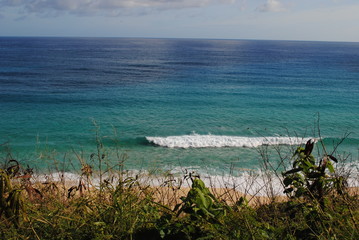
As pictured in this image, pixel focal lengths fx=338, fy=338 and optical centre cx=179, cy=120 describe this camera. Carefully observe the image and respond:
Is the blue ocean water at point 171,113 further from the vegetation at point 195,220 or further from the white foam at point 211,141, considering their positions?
the vegetation at point 195,220

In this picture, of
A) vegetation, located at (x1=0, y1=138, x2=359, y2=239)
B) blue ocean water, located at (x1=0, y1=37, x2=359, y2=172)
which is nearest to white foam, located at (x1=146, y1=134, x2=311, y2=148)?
blue ocean water, located at (x1=0, y1=37, x2=359, y2=172)

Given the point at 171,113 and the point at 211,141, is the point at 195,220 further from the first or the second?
the point at 171,113

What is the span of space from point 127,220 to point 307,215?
170 centimetres

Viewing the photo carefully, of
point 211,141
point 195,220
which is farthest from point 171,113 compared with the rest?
point 195,220

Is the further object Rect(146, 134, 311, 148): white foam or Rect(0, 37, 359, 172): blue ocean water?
Rect(146, 134, 311, 148): white foam

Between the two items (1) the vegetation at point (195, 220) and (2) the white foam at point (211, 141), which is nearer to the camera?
(1) the vegetation at point (195, 220)

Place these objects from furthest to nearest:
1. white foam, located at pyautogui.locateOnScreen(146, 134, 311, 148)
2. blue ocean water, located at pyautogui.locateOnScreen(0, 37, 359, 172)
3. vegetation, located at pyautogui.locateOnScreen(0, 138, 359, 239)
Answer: white foam, located at pyautogui.locateOnScreen(146, 134, 311, 148) → blue ocean water, located at pyautogui.locateOnScreen(0, 37, 359, 172) → vegetation, located at pyautogui.locateOnScreen(0, 138, 359, 239)

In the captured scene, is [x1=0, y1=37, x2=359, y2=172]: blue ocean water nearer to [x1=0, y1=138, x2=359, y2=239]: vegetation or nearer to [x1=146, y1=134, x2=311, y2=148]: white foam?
[x1=146, y1=134, x2=311, y2=148]: white foam

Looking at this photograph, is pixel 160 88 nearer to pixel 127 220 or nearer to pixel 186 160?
pixel 186 160

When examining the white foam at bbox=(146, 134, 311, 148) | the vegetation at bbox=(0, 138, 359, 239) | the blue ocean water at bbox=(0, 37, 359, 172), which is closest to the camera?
the vegetation at bbox=(0, 138, 359, 239)

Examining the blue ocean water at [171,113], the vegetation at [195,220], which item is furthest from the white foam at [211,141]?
the vegetation at [195,220]

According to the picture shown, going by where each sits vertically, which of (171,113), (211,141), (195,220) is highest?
(195,220)

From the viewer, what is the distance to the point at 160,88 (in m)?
34.4

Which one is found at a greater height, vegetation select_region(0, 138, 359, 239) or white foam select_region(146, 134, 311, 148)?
vegetation select_region(0, 138, 359, 239)
